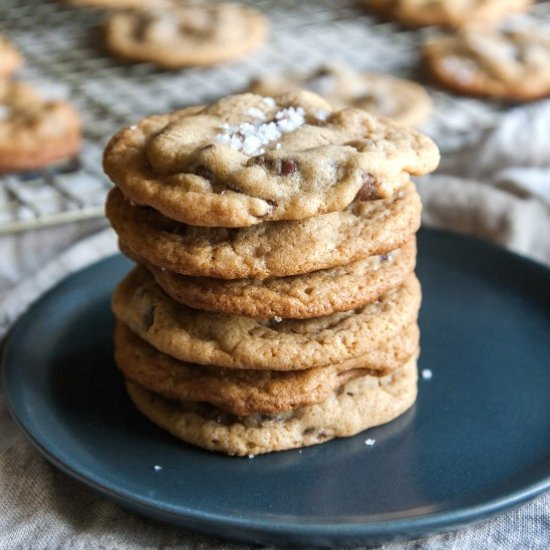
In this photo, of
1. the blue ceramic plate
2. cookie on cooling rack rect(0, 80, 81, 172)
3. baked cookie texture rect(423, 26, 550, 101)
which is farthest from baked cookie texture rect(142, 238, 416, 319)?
baked cookie texture rect(423, 26, 550, 101)

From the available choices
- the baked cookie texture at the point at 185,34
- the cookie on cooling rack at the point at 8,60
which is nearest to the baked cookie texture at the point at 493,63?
the baked cookie texture at the point at 185,34

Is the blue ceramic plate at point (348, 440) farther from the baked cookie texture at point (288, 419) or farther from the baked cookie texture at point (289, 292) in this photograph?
the baked cookie texture at point (289, 292)

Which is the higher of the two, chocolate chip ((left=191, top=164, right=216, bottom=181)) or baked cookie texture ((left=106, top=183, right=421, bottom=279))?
chocolate chip ((left=191, top=164, right=216, bottom=181))

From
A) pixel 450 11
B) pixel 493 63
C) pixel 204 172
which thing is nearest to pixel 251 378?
pixel 204 172

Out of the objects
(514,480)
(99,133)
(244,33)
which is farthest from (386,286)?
(244,33)

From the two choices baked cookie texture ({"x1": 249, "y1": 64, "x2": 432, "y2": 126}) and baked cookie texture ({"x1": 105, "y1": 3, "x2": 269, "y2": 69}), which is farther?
baked cookie texture ({"x1": 105, "y1": 3, "x2": 269, "y2": 69})

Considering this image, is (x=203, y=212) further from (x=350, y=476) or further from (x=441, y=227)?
(x=441, y=227)

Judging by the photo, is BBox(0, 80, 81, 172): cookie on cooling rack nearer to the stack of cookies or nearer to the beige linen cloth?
the beige linen cloth

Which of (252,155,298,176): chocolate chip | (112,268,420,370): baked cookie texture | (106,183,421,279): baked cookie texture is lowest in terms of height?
(112,268,420,370): baked cookie texture
